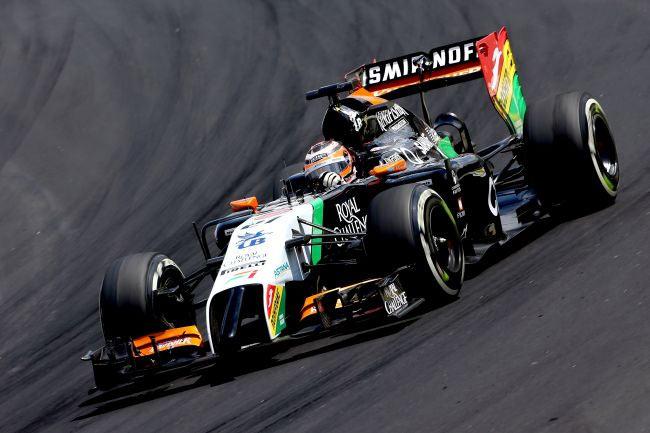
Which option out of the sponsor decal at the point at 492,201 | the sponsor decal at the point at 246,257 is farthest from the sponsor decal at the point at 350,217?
the sponsor decal at the point at 492,201

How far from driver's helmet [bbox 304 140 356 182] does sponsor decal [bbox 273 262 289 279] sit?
1610 mm

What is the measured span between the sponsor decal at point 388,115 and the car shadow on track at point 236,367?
2590mm

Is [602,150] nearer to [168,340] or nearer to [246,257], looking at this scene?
[246,257]

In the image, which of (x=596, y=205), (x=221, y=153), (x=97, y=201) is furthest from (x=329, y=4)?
(x=596, y=205)

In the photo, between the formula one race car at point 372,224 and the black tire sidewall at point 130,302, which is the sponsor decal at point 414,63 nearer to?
the formula one race car at point 372,224

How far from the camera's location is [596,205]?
1144 centimetres

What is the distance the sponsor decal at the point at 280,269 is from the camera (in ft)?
31.4

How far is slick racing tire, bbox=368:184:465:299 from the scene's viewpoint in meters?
9.50

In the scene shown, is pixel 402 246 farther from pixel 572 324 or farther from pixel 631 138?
pixel 631 138

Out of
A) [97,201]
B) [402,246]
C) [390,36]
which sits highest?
[390,36]

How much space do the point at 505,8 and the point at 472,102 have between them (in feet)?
11.0

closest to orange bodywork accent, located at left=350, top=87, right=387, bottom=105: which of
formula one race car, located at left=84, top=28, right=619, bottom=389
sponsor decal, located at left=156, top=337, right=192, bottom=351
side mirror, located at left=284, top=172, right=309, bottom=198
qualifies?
formula one race car, located at left=84, top=28, right=619, bottom=389

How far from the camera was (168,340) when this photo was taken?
9.98 meters

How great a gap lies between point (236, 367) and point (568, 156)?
11.8ft
